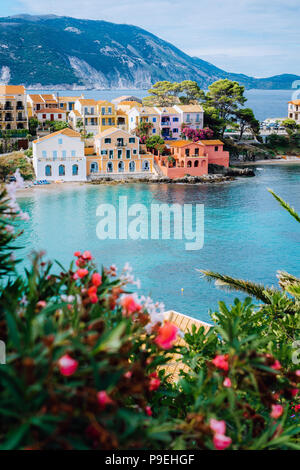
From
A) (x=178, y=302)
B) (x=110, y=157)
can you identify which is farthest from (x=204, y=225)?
(x=110, y=157)

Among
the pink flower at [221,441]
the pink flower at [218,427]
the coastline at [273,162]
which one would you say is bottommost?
the coastline at [273,162]

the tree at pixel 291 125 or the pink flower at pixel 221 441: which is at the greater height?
the tree at pixel 291 125

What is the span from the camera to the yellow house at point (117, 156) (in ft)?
136

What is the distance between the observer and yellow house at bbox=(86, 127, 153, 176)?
136 feet

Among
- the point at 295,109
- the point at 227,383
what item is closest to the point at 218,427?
the point at 227,383

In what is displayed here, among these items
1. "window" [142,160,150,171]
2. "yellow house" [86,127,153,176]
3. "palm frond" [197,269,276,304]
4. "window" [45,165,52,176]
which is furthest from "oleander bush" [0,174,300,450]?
"window" [142,160,150,171]

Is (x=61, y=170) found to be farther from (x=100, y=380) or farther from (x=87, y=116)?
(x=100, y=380)

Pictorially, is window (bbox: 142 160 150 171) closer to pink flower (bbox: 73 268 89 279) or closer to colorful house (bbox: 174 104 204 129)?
colorful house (bbox: 174 104 204 129)

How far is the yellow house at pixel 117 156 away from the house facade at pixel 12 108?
27.2 ft

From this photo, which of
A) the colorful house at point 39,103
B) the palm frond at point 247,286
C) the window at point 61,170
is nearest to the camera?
the palm frond at point 247,286

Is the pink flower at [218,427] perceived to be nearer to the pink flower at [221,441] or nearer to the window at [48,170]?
the pink flower at [221,441]

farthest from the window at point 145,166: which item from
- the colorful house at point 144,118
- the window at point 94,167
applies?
the colorful house at point 144,118

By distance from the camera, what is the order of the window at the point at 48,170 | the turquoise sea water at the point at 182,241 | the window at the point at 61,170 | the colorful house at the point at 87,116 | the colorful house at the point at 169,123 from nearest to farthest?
the turquoise sea water at the point at 182,241 < the window at the point at 48,170 < the window at the point at 61,170 < the colorful house at the point at 87,116 < the colorful house at the point at 169,123

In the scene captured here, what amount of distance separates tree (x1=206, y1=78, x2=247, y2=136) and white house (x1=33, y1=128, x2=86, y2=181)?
69.2ft
